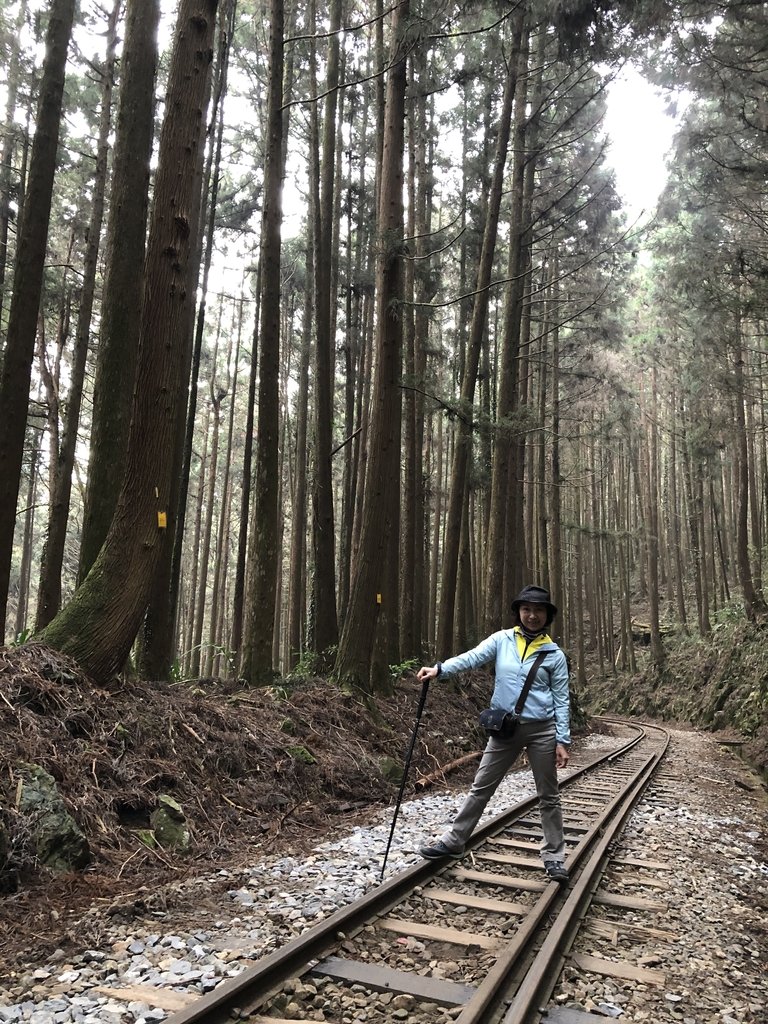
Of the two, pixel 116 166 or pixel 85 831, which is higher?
pixel 116 166

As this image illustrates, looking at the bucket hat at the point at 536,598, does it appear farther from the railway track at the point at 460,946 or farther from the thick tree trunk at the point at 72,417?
the thick tree trunk at the point at 72,417

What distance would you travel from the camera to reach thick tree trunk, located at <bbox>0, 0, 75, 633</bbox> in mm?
7172

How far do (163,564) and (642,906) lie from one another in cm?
573

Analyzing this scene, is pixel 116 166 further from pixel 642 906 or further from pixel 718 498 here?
pixel 718 498

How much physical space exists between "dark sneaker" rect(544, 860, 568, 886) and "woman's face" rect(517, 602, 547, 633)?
1593 mm

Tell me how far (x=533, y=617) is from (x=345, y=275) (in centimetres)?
1403

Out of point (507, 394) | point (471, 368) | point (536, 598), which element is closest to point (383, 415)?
point (471, 368)

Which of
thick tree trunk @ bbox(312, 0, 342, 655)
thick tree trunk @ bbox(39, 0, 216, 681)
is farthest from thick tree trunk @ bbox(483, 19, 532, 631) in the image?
thick tree trunk @ bbox(39, 0, 216, 681)

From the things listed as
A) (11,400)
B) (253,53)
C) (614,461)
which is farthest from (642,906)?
(614,461)

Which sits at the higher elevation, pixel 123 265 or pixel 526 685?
pixel 123 265

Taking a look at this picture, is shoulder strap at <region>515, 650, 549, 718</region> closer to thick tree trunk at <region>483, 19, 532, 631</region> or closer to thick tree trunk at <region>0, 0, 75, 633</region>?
thick tree trunk at <region>0, 0, 75, 633</region>

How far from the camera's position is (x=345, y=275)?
56.9ft

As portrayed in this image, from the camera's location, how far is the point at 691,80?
44.0 ft

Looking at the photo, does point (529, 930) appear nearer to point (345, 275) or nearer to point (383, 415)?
point (383, 415)
